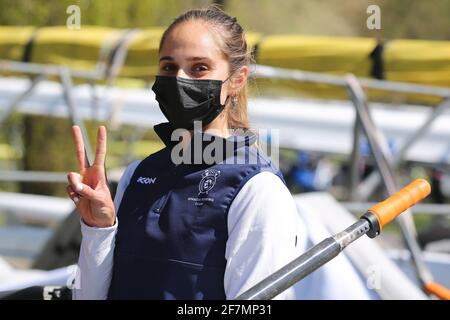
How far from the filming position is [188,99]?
1859mm

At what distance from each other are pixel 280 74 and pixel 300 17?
23342 mm

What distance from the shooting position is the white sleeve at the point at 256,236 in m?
1.68

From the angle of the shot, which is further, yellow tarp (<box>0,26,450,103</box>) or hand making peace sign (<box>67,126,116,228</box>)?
yellow tarp (<box>0,26,450,103</box>)

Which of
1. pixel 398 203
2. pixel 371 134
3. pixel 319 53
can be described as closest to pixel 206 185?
pixel 398 203

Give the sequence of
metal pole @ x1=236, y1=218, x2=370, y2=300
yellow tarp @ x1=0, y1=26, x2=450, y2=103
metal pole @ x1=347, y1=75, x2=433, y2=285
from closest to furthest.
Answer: metal pole @ x1=236, y1=218, x2=370, y2=300
metal pole @ x1=347, y1=75, x2=433, y2=285
yellow tarp @ x1=0, y1=26, x2=450, y2=103

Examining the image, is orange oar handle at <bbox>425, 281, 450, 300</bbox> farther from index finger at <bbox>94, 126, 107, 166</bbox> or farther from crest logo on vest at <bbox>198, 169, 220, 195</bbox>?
index finger at <bbox>94, 126, 107, 166</bbox>

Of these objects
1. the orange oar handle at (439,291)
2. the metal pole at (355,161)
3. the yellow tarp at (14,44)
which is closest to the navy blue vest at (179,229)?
the orange oar handle at (439,291)

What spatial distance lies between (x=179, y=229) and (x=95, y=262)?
0.81 feet

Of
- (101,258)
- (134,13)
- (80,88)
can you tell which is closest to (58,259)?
(80,88)

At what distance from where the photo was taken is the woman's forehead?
1816mm

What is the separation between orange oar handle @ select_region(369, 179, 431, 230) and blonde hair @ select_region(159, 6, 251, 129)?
1.32 ft

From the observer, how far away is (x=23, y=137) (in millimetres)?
12469

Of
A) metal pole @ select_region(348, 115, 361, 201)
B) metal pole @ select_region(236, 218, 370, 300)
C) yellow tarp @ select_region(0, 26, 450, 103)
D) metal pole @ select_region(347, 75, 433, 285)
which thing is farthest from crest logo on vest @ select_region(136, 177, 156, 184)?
metal pole @ select_region(348, 115, 361, 201)

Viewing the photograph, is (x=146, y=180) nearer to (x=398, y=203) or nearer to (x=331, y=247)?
(x=331, y=247)
